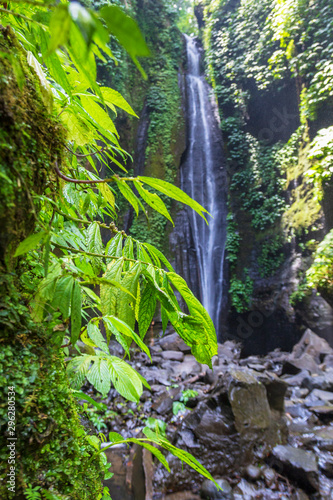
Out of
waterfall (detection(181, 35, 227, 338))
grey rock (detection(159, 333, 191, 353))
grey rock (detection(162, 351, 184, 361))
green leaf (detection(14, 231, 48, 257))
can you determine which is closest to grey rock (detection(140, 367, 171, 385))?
grey rock (detection(162, 351, 184, 361))

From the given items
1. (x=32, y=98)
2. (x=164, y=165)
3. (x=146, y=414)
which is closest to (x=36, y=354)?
(x=32, y=98)

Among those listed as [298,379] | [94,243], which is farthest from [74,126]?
[298,379]

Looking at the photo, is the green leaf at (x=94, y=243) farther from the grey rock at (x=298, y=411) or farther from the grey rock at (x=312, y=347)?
the grey rock at (x=312, y=347)

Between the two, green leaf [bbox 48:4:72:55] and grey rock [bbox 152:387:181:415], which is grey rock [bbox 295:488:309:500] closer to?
grey rock [bbox 152:387:181:415]

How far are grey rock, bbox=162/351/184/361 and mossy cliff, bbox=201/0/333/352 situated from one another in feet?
9.06

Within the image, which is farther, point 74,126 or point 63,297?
point 74,126

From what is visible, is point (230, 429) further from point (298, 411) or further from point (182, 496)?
point (298, 411)

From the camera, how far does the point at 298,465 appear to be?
284 cm

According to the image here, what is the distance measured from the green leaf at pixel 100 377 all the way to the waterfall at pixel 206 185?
30.4ft

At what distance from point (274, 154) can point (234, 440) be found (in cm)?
922

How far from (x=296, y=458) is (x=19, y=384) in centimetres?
365

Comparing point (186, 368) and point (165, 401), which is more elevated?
point (165, 401)

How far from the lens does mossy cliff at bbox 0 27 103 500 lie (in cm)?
52

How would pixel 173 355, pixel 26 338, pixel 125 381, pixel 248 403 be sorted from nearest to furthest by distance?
1. pixel 26 338
2. pixel 125 381
3. pixel 248 403
4. pixel 173 355
